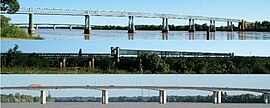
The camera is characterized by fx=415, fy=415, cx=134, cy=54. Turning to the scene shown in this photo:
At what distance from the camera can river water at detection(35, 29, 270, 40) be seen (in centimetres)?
368

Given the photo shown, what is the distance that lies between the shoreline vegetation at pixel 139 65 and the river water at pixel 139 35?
7.1 inches

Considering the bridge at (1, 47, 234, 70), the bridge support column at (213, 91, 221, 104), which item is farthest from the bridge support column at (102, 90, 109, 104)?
the bridge at (1, 47, 234, 70)

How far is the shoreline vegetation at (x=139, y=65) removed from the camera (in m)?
3.68

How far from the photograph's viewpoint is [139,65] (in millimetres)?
3783

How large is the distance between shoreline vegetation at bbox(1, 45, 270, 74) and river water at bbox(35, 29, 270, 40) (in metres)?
0.18

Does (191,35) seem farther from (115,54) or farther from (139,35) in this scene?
(115,54)

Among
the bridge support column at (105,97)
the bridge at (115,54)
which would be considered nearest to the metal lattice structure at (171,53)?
the bridge at (115,54)

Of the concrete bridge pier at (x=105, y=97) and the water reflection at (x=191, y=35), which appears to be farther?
the concrete bridge pier at (x=105, y=97)

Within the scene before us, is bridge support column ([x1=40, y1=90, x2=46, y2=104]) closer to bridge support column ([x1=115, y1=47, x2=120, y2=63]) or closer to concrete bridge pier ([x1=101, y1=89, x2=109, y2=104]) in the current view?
concrete bridge pier ([x1=101, y1=89, x2=109, y2=104])

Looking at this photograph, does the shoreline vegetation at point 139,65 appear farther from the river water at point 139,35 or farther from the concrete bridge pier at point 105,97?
the concrete bridge pier at point 105,97

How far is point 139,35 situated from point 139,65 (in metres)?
0.27

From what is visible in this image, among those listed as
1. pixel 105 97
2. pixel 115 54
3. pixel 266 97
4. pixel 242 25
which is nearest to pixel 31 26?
pixel 115 54

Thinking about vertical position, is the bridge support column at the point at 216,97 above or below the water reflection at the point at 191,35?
below

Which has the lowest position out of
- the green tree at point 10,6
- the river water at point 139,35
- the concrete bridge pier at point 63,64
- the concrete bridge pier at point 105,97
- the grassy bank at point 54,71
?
the concrete bridge pier at point 105,97
